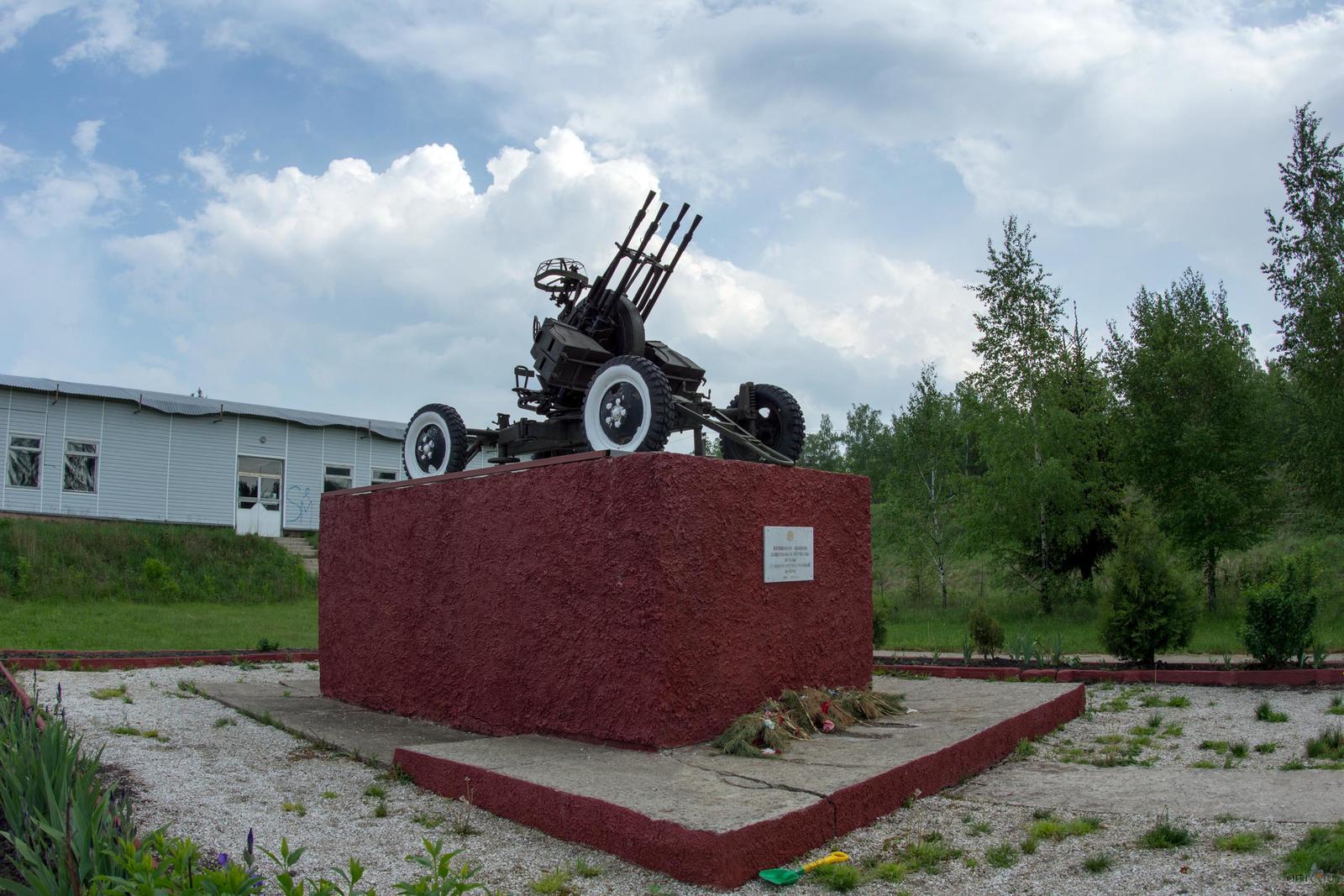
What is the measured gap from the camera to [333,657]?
8.10m

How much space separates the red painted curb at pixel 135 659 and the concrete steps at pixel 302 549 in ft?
32.5

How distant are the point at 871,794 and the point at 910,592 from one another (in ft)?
57.8

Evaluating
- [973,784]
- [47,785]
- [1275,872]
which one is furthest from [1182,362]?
[47,785]

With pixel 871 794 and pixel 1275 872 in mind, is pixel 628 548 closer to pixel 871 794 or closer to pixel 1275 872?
pixel 871 794

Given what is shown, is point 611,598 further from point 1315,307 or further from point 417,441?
point 1315,307

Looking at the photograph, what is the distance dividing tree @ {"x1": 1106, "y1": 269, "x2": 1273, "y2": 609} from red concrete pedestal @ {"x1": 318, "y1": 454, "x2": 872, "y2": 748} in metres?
11.8

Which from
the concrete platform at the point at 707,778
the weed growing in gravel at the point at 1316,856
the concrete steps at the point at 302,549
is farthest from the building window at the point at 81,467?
the weed growing in gravel at the point at 1316,856

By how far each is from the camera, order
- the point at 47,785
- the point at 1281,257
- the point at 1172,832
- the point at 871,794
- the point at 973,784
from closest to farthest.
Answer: the point at 47,785 < the point at 1172,832 < the point at 871,794 < the point at 973,784 < the point at 1281,257

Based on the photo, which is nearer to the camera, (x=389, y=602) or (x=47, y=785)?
(x=47, y=785)

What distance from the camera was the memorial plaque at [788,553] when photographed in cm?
594

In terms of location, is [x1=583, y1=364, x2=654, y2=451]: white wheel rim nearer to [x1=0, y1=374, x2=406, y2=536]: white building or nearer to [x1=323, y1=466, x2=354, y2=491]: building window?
[x1=0, y1=374, x2=406, y2=536]: white building

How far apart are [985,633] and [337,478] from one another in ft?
62.5

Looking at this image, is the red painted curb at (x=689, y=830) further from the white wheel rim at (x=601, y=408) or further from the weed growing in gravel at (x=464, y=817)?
the white wheel rim at (x=601, y=408)

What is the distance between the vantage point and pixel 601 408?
6.16 meters
